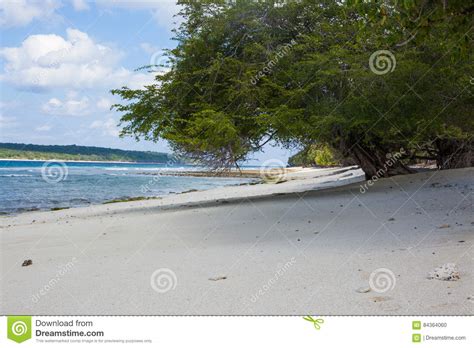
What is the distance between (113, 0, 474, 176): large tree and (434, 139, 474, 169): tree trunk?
3.05m

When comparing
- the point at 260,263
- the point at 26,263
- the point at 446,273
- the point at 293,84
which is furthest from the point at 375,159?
the point at 26,263

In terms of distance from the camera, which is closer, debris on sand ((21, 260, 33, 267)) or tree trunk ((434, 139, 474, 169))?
debris on sand ((21, 260, 33, 267))

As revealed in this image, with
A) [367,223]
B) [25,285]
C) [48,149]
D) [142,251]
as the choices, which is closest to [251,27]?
[367,223]

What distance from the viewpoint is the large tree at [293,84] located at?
34.2 ft

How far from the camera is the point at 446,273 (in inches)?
169

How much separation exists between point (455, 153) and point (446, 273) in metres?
15.4

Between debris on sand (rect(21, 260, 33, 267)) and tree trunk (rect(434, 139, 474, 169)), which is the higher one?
tree trunk (rect(434, 139, 474, 169))

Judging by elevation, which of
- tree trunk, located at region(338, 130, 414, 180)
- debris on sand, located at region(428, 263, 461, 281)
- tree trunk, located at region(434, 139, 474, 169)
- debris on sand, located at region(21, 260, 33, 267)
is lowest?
debris on sand, located at region(428, 263, 461, 281)

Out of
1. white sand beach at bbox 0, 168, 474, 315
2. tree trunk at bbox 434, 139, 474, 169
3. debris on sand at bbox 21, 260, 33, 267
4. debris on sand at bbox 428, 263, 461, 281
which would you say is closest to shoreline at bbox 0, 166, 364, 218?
tree trunk at bbox 434, 139, 474, 169

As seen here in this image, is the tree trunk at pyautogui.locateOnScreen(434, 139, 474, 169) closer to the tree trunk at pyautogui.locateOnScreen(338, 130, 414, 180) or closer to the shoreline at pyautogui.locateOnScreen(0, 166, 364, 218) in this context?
the tree trunk at pyautogui.locateOnScreen(338, 130, 414, 180)

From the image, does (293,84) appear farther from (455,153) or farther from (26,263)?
(455,153)

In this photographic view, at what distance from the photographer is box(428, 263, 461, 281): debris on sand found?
421 centimetres

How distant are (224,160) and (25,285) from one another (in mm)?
9130

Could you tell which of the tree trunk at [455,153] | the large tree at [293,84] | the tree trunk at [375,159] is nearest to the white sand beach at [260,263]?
the large tree at [293,84]
